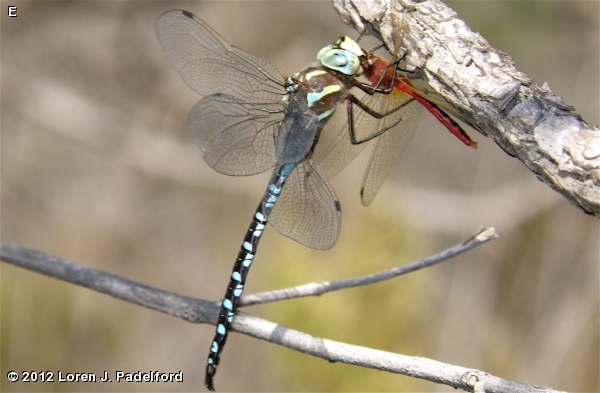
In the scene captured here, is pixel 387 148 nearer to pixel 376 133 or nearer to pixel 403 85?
pixel 376 133

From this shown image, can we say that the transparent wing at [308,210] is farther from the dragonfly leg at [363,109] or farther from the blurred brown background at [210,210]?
the blurred brown background at [210,210]

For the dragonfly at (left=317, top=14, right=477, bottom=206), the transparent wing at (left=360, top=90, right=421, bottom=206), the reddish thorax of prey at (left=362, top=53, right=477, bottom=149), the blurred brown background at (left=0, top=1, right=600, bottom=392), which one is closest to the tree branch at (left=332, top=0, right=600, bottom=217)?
the reddish thorax of prey at (left=362, top=53, right=477, bottom=149)

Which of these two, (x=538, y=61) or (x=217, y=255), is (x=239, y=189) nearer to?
(x=217, y=255)

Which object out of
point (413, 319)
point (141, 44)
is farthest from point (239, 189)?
point (413, 319)

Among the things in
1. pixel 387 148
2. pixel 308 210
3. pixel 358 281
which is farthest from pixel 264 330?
pixel 387 148

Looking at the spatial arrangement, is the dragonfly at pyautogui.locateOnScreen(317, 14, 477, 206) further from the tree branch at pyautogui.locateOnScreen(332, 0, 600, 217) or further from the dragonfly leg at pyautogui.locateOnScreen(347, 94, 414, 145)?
the tree branch at pyautogui.locateOnScreen(332, 0, 600, 217)
